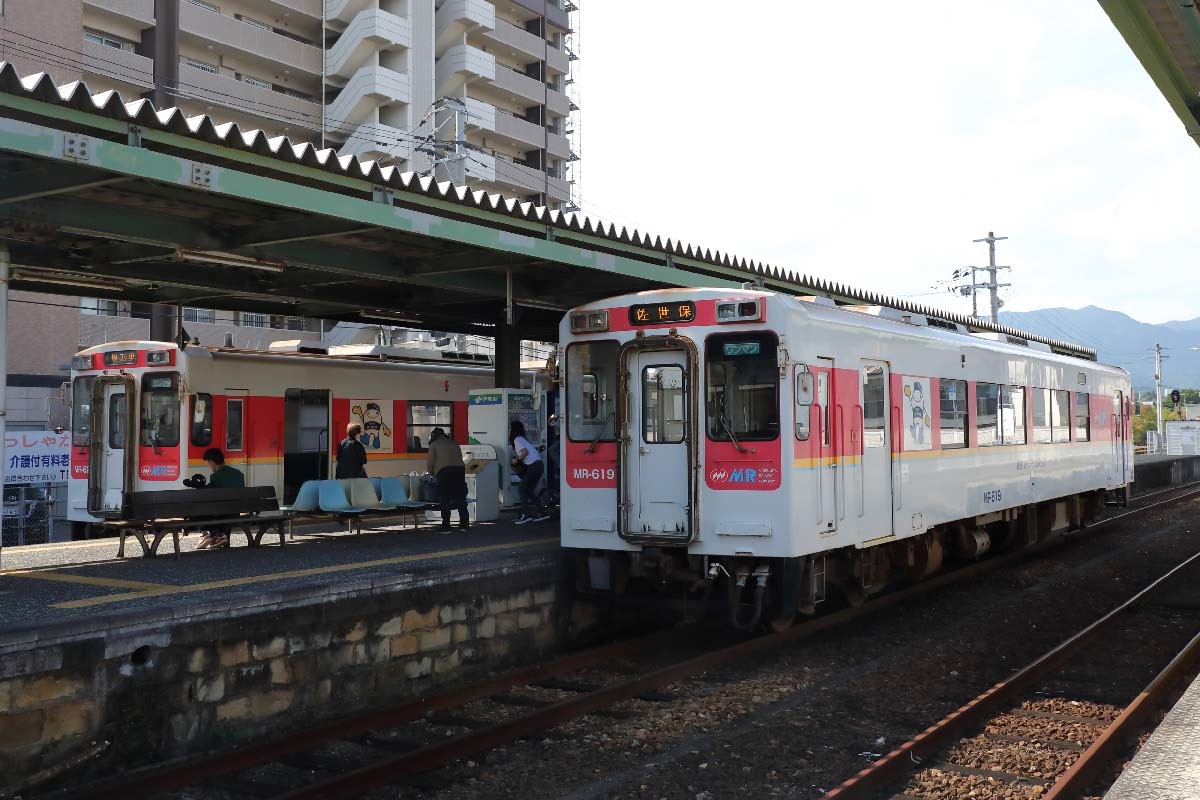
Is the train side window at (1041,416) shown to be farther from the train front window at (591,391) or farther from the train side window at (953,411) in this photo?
the train front window at (591,391)

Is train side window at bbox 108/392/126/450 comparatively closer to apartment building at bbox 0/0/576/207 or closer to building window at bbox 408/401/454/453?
building window at bbox 408/401/454/453

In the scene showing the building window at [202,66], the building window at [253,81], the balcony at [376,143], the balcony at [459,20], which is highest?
the balcony at [459,20]

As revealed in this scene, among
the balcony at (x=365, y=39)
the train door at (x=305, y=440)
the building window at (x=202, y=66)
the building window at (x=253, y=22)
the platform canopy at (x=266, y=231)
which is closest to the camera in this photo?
the platform canopy at (x=266, y=231)

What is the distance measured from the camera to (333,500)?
39.9ft

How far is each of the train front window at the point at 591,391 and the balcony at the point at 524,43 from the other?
41.9 metres

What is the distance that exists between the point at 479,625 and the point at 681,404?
8.38 ft

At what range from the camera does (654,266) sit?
12.5m

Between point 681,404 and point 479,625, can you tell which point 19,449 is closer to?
point 479,625

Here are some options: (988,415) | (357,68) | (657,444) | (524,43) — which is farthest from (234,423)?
(524,43)

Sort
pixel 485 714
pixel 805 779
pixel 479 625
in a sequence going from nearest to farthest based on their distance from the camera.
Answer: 1. pixel 805 779
2. pixel 485 714
3. pixel 479 625

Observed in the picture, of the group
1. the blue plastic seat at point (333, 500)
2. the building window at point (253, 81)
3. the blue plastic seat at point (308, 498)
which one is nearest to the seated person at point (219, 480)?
the blue plastic seat at point (308, 498)

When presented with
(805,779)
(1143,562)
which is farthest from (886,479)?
(1143,562)

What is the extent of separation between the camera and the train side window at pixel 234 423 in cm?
1586

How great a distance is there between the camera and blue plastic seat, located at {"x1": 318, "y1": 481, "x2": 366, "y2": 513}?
39.7ft
